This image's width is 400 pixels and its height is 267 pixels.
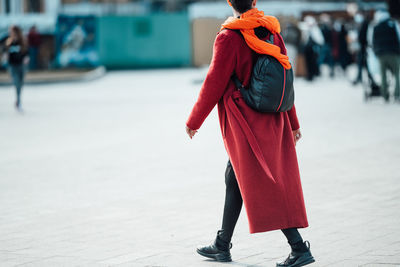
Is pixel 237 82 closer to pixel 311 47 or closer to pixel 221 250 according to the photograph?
pixel 221 250

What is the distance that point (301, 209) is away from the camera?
4.26 m

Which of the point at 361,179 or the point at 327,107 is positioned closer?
the point at 361,179

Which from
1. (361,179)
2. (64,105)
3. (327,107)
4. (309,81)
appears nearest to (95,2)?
(309,81)

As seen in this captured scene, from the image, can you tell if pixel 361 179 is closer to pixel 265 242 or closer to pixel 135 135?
pixel 265 242

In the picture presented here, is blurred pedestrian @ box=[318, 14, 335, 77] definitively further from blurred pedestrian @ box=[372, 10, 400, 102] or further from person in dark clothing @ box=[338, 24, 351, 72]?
blurred pedestrian @ box=[372, 10, 400, 102]

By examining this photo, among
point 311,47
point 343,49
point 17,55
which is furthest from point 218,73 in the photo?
point 343,49

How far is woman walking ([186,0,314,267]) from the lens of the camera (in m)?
4.21

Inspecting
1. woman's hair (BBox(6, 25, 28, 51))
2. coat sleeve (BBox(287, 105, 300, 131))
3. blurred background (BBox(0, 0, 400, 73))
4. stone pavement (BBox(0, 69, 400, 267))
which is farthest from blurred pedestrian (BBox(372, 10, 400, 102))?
blurred background (BBox(0, 0, 400, 73))

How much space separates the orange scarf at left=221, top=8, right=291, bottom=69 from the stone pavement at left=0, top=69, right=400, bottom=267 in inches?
48.8

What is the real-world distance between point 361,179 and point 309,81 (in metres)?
15.2

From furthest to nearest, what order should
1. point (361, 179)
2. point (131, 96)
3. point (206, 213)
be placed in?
1. point (131, 96)
2. point (361, 179)
3. point (206, 213)

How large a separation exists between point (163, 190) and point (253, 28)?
300 centimetres

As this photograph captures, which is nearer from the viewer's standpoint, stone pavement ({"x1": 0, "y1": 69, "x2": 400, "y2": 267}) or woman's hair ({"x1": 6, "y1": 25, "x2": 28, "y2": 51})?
stone pavement ({"x1": 0, "y1": 69, "x2": 400, "y2": 267})

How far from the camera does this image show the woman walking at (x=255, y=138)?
421 cm
